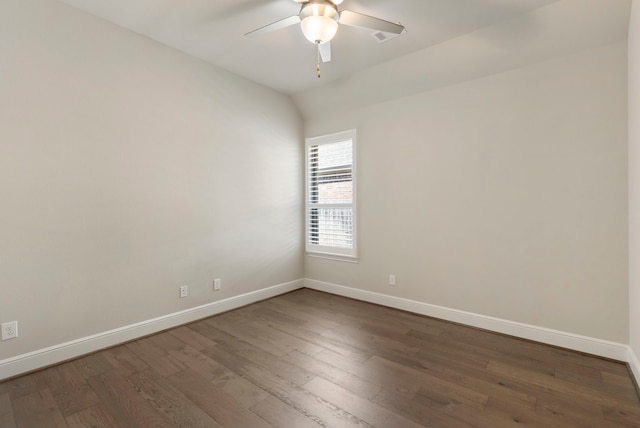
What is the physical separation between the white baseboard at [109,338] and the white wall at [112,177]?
0.06m

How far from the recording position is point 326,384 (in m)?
2.04

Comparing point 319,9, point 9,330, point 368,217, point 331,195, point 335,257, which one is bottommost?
point 9,330

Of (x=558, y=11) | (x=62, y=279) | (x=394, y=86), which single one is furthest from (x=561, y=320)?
(x=62, y=279)

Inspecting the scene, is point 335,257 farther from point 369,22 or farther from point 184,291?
point 369,22

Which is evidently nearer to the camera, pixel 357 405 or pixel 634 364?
pixel 357 405

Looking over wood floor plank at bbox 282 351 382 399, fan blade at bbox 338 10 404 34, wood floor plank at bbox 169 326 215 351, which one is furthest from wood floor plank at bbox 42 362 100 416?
fan blade at bbox 338 10 404 34

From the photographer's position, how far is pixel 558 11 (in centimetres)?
228

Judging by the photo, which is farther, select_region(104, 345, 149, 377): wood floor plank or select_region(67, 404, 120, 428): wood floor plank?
select_region(104, 345, 149, 377): wood floor plank

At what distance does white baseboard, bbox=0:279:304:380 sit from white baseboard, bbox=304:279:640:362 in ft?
5.13

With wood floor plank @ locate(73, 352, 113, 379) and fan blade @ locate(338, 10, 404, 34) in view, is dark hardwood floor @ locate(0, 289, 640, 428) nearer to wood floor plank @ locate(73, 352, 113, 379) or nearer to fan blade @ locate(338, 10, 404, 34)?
wood floor plank @ locate(73, 352, 113, 379)

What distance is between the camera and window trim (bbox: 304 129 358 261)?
3893 mm

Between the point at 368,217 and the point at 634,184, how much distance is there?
2.36 m

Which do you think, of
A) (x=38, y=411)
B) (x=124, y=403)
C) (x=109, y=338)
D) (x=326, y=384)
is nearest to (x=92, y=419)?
(x=124, y=403)

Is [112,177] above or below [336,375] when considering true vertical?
above
